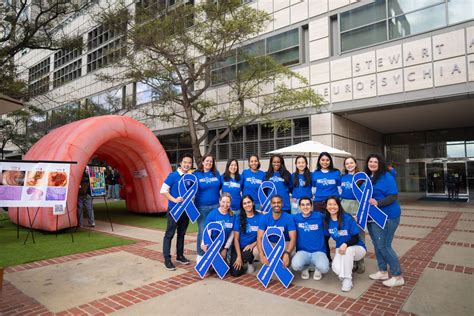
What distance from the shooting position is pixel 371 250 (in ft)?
21.2

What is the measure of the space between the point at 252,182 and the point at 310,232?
4.47 feet

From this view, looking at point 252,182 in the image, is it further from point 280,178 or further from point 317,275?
point 317,275

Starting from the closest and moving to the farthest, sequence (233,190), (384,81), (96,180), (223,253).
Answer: (223,253)
(233,190)
(96,180)
(384,81)

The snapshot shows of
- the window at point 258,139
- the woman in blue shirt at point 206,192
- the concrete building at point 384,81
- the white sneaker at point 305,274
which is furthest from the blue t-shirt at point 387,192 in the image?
Result: the window at point 258,139

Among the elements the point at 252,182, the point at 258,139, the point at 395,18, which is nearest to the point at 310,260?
the point at 252,182

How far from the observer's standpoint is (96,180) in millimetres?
9695

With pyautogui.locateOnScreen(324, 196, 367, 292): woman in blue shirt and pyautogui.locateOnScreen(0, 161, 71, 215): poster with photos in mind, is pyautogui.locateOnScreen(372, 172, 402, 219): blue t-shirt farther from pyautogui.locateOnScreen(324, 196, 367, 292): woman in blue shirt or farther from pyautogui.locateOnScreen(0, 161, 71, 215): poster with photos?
pyautogui.locateOnScreen(0, 161, 71, 215): poster with photos

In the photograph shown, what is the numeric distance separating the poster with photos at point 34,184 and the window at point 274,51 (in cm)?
976

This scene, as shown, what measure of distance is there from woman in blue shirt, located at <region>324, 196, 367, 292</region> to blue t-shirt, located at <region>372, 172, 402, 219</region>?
0.46m

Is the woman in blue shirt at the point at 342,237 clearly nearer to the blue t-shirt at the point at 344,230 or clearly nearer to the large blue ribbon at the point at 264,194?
the blue t-shirt at the point at 344,230

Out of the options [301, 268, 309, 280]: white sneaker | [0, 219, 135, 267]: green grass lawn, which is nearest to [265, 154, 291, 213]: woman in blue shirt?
[301, 268, 309, 280]: white sneaker

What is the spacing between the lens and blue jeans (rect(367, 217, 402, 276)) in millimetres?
4398

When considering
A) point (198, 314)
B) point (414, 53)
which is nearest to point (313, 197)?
point (198, 314)

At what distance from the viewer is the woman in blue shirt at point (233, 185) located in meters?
5.44
